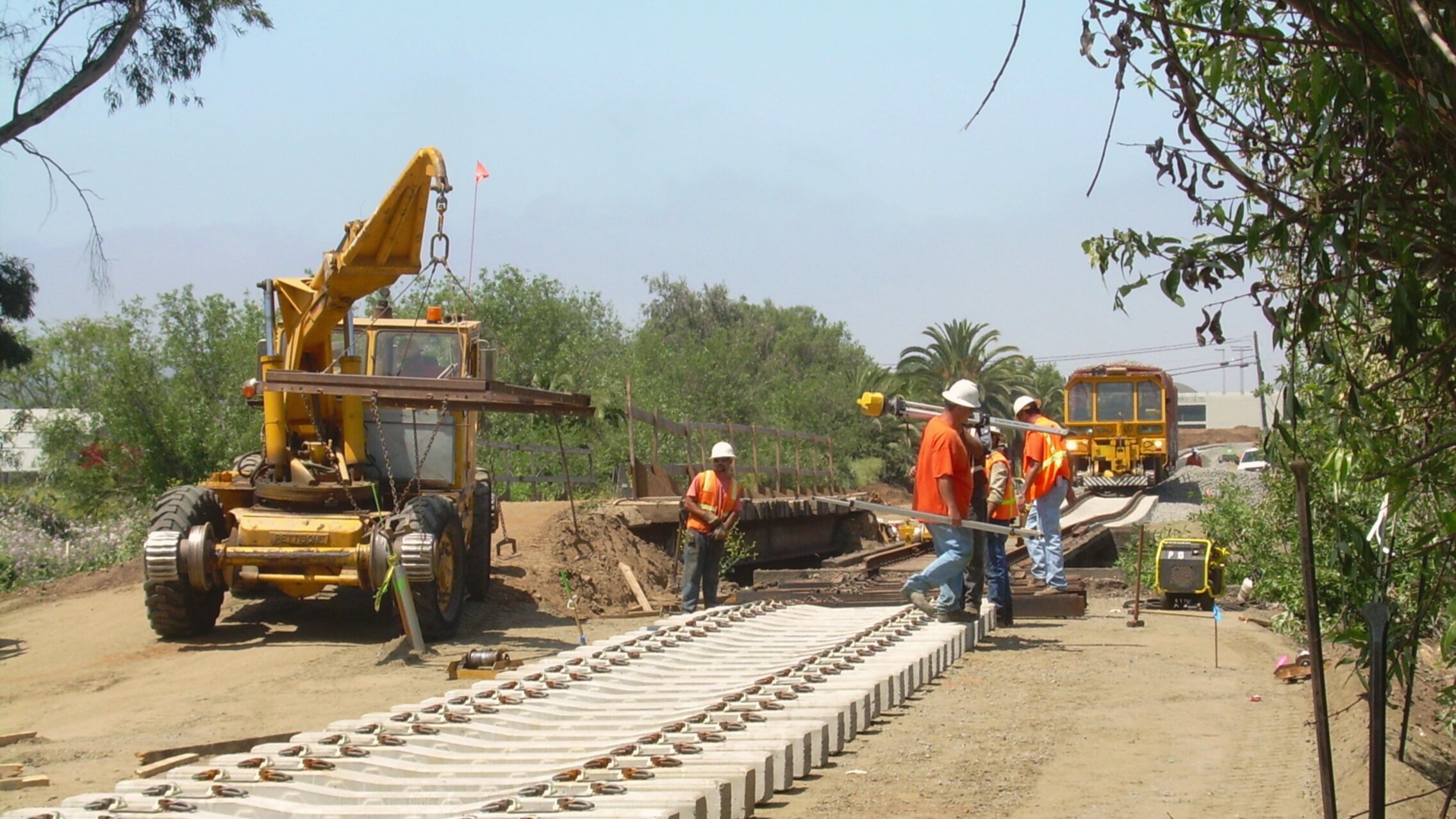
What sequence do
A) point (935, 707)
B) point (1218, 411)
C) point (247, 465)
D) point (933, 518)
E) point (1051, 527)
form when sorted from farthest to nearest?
1. point (1218, 411)
2. point (247, 465)
3. point (1051, 527)
4. point (933, 518)
5. point (935, 707)

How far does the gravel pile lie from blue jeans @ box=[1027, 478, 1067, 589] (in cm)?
767

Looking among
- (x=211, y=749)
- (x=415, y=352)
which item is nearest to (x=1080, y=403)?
(x=415, y=352)

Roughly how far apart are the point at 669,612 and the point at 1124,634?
478cm

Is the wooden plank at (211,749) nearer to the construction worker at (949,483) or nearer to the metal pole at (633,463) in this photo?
the construction worker at (949,483)

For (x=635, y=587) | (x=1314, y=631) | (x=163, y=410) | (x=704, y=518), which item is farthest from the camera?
(x=163, y=410)

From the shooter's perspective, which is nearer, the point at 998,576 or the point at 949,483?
the point at 949,483

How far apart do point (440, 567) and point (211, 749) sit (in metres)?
4.66

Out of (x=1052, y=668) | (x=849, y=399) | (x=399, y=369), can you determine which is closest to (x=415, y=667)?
(x=399, y=369)

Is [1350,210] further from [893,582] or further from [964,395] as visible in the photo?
[893,582]

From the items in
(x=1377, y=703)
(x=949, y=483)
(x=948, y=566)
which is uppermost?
(x=949, y=483)

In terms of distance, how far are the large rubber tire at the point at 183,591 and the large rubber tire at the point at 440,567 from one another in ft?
5.76

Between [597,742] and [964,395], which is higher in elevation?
[964,395]

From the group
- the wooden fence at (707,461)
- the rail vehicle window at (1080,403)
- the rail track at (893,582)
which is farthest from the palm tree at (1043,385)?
the rail track at (893,582)

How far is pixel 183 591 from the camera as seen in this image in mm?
12141
